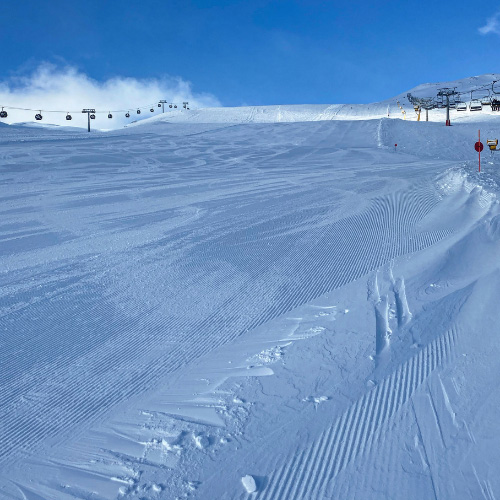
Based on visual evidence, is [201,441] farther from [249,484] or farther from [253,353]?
[253,353]

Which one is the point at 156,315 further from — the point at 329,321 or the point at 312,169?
the point at 312,169

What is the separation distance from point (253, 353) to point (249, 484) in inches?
58.2

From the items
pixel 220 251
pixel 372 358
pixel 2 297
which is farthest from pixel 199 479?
pixel 220 251

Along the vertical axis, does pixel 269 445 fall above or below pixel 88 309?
below

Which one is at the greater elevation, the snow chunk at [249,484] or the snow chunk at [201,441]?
the snow chunk at [201,441]

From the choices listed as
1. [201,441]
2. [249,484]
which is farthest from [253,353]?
[249,484]

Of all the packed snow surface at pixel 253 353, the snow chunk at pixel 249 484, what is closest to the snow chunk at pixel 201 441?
the packed snow surface at pixel 253 353

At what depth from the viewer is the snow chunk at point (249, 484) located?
268 cm

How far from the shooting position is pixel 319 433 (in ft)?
10.1

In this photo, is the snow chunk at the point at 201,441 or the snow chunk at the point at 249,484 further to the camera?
the snow chunk at the point at 201,441

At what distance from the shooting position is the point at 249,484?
2.72m

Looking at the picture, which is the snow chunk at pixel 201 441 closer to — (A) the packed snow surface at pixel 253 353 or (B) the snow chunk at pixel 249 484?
(A) the packed snow surface at pixel 253 353

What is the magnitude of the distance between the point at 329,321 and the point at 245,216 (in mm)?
5316

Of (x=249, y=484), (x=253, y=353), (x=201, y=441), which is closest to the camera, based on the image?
(x=249, y=484)
